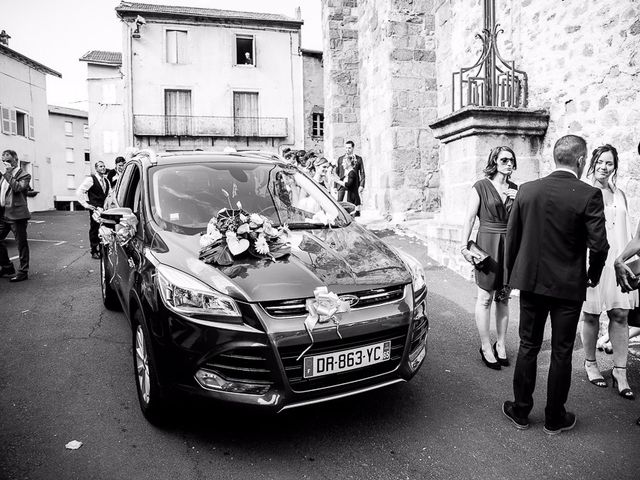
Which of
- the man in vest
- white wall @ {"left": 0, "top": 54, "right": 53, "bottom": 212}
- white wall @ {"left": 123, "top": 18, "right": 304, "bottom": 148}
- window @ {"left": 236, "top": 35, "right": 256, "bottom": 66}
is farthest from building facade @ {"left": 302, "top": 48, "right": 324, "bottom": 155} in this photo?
the man in vest

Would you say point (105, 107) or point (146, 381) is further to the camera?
point (105, 107)

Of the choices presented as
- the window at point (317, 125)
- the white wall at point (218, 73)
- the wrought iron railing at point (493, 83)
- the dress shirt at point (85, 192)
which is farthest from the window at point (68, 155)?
the wrought iron railing at point (493, 83)

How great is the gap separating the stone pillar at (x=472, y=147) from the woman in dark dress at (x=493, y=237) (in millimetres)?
2781

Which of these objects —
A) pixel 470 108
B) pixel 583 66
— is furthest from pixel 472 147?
pixel 583 66

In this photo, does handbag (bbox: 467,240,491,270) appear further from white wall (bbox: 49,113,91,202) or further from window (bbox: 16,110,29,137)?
white wall (bbox: 49,113,91,202)

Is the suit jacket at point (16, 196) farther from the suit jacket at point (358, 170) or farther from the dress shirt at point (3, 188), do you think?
the suit jacket at point (358, 170)

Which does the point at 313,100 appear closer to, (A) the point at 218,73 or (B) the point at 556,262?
(A) the point at 218,73

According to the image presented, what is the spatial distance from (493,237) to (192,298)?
8.86ft

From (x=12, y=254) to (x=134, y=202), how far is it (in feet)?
26.1

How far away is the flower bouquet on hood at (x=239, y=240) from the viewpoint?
321 centimetres

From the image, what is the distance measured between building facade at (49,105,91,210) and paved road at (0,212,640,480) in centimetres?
4975

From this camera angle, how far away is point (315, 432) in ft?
10.7

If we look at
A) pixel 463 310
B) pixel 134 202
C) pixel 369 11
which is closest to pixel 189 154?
pixel 134 202

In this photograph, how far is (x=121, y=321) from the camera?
5668mm
